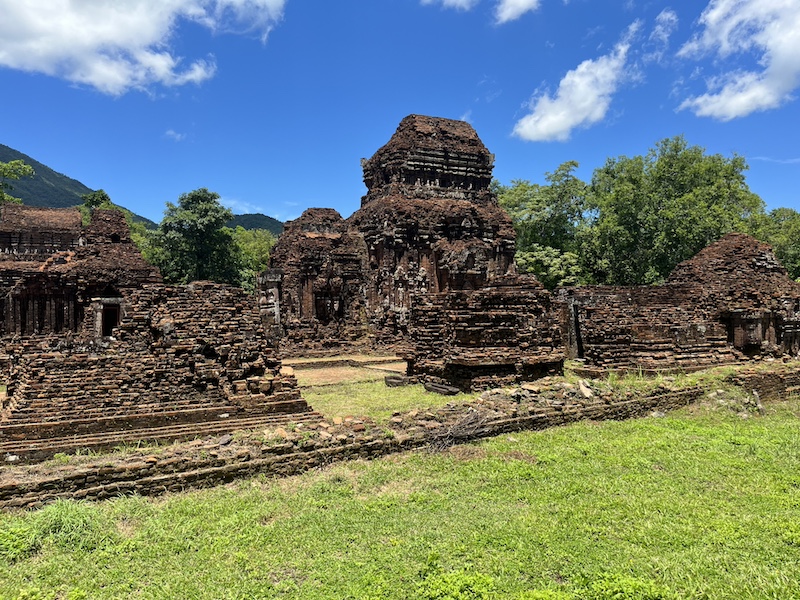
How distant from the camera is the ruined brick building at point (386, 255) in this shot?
79.2ft

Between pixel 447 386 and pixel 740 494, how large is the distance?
7637mm

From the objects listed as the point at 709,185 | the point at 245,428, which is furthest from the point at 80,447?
the point at 709,185

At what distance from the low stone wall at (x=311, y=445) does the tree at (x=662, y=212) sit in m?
24.1

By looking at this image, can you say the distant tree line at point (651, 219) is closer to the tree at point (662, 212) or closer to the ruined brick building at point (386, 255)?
the tree at point (662, 212)

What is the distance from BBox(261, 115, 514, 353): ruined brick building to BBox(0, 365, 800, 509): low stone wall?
44.0 ft

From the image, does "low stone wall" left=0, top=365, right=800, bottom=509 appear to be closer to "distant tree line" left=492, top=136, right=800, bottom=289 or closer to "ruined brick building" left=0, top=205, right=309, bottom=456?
"ruined brick building" left=0, top=205, right=309, bottom=456

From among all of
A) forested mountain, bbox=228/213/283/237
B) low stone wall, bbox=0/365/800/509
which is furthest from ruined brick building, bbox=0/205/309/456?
forested mountain, bbox=228/213/283/237

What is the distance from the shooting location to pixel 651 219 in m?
33.3

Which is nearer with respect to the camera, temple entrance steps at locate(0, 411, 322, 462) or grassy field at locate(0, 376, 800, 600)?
grassy field at locate(0, 376, 800, 600)

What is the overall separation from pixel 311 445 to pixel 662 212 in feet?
100

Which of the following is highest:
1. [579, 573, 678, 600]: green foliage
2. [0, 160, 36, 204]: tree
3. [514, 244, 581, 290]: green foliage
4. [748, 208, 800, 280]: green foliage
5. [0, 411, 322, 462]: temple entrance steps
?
[0, 160, 36, 204]: tree

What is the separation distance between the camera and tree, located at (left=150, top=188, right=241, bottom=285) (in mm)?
36188

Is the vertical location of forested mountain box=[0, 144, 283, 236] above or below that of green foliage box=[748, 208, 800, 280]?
above

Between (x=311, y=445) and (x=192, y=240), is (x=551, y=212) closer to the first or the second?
(x=192, y=240)
